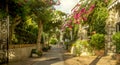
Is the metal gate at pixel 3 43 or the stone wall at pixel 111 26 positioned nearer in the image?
the metal gate at pixel 3 43

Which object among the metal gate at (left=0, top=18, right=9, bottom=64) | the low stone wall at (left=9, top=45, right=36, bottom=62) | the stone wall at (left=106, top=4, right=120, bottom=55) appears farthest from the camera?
the low stone wall at (left=9, top=45, right=36, bottom=62)

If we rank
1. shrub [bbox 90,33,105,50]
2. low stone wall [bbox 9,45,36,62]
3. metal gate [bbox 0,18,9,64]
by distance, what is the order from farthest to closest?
shrub [bbox 90,33,105,50] < low stone wall [bbox 9,45,36,62] < metal gate [bbox 0,18,9,64]

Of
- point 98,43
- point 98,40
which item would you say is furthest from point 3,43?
point 98,43

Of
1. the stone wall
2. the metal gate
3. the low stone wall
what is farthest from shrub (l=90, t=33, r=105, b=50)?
the metal gate

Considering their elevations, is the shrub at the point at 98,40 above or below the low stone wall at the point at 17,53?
above

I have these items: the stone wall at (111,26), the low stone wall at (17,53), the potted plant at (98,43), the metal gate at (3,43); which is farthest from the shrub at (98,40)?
the metal gate at (3,43)

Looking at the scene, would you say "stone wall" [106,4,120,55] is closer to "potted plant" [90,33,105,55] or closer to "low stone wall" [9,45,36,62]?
"potted plant" [90,33,105,55]

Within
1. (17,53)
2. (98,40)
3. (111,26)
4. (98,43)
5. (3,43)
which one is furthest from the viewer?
(98,43)

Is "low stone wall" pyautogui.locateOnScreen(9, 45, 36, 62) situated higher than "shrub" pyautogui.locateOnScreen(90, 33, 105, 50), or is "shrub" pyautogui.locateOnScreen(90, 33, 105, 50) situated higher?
"shrub" pyautogui.locateOnScreen(90, 33, 105, 50)

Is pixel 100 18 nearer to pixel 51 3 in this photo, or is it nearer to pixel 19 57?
pixel 51 3

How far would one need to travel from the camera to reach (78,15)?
23047 mm

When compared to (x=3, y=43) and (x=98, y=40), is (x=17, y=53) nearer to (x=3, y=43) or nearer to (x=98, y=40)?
(x=3, y=43)

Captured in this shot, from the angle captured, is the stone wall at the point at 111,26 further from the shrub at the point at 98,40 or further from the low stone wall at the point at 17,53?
the low stone wall at the point at 17,53

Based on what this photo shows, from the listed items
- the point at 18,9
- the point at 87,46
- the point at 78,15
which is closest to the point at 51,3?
the point at 78,15
